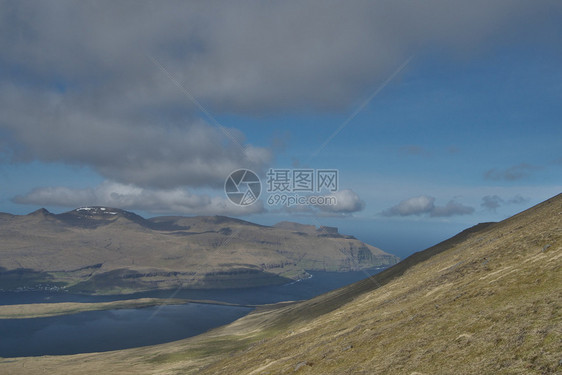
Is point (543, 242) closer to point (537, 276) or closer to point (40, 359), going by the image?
point (537, 276)

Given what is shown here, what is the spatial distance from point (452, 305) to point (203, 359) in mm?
100711

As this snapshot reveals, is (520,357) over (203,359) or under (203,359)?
over

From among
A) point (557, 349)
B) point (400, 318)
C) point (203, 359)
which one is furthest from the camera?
point (203, 359)

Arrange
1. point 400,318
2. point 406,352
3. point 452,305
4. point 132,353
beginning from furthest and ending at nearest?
1. point 132,353
2. point 400,318
3. point 452,305
4. point 406,352

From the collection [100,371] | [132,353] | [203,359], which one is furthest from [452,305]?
[132,353]

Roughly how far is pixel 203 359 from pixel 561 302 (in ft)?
372

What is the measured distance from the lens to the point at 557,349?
22125 mm

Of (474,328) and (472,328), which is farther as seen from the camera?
(472,328)

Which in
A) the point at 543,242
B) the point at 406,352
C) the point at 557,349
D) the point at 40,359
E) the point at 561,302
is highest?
the point at 543,242

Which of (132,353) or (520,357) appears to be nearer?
(520,357)

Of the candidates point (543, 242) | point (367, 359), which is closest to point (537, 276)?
point (543, 242)

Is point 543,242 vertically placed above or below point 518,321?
above

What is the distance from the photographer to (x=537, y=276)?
118 feet

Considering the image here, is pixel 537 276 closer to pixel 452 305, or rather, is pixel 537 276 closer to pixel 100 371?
pixel 452 305
